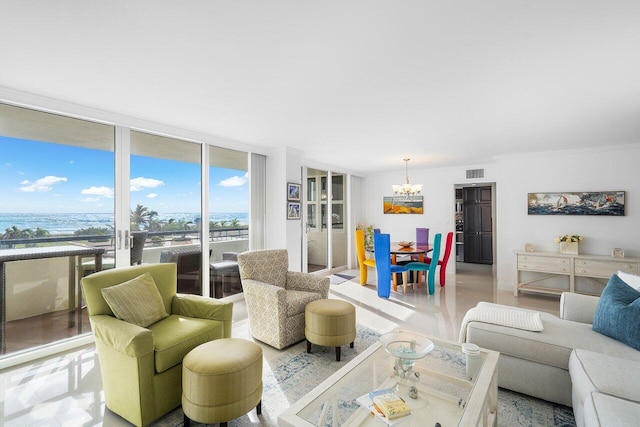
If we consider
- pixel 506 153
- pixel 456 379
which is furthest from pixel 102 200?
pixel 506 153

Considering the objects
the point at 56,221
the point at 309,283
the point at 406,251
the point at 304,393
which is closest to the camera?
the point at 304,393

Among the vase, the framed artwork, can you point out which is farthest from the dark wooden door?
the vase

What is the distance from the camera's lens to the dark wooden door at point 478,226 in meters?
8.50

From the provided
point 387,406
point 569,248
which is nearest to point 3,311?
point 387,406

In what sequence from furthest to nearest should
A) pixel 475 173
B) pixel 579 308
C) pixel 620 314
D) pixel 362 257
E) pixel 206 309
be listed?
pixel 475 173 → pixel 362 257 → pixel 579 308 → pixel 206 309 → pixel 620 314

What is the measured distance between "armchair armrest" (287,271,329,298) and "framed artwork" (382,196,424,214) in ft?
14.7

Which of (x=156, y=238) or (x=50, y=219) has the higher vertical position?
(x=50, y=219)

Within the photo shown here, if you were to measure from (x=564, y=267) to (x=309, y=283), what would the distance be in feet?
13.8

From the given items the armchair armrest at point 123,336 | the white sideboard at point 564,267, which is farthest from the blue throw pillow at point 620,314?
the armchair armrest at point 123,336

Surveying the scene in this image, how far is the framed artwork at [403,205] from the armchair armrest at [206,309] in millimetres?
5760

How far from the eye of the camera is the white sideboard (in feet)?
14.6

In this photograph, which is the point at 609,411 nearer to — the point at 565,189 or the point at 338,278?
the point at 565,189

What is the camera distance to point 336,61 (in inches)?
87.4

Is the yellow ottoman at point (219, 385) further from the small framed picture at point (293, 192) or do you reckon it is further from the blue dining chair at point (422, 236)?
the blue dining chair at point (422, 236)
